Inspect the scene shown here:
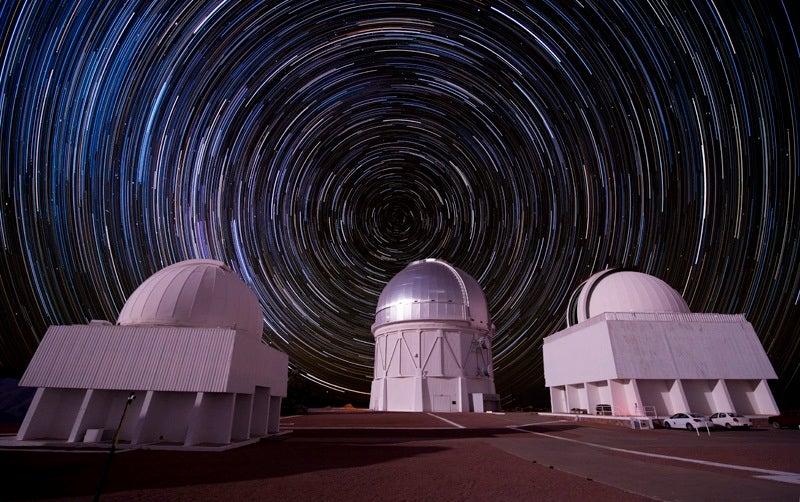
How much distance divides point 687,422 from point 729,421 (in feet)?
9.09

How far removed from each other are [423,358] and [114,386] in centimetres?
2698

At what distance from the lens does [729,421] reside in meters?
20.1

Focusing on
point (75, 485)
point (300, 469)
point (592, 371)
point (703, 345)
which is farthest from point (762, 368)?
point (75, 485)

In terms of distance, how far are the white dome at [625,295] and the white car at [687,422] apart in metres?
9.21

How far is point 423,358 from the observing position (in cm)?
3781

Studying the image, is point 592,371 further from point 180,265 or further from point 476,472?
point 180,265

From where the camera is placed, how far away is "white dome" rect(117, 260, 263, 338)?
16328 mm

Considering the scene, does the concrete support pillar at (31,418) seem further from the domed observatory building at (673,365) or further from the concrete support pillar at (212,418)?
the domed observatory building at (673,365)

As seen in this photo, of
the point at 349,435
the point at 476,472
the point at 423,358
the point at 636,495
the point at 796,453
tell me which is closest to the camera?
the point at 636,495

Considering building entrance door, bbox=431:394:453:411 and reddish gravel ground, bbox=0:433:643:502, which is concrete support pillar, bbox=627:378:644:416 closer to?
reddish gravel ground, bbox=0:433:643:502

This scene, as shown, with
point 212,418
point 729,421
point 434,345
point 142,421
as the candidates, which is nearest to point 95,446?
point 142,421

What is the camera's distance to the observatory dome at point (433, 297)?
39.8m

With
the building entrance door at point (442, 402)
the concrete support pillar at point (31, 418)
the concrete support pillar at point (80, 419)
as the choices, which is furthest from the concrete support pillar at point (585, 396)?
the concrete support pillar at point (31, 418)

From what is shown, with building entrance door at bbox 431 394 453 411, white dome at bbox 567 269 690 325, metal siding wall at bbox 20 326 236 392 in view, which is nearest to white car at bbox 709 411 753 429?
white dome at bbox 567 269 690 325
